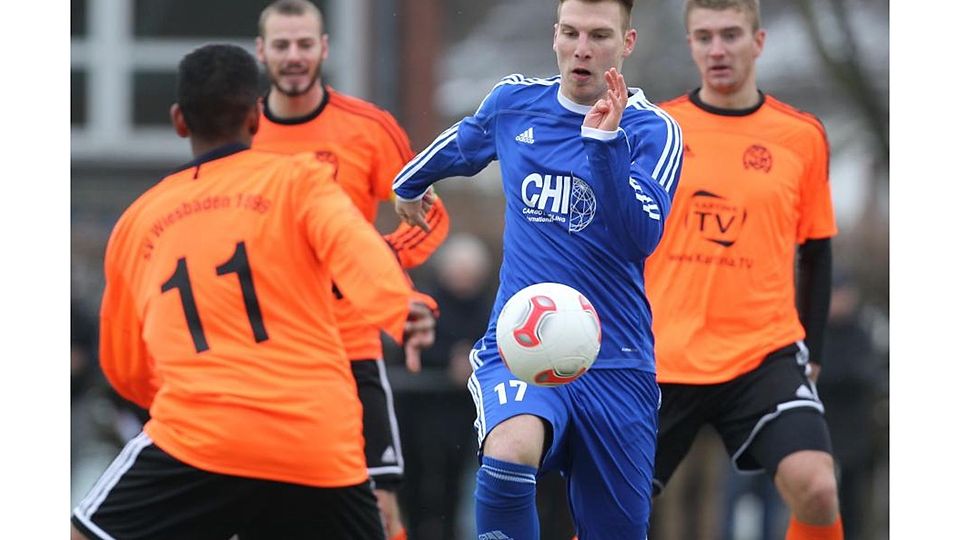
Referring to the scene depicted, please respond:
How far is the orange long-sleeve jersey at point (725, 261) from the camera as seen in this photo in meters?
7.61

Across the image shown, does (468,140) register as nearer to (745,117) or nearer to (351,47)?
(745,117)

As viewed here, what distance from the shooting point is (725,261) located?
7625mm

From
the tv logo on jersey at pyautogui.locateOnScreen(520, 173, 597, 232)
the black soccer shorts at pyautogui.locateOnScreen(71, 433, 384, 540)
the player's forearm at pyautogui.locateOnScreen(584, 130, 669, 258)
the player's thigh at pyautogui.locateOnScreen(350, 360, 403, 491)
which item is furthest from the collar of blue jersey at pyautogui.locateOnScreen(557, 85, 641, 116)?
the player's thigh at pyautogui.locateOnScreen(350, 360, 403, 491)

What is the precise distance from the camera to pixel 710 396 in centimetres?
765

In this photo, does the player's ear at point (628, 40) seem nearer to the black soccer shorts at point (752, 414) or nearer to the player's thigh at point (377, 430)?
the black soccer shorts at point (752, 414)

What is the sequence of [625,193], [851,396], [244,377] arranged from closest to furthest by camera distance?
[244,377]
[625,193]
[851,396]

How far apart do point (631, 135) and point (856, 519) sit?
6.84m

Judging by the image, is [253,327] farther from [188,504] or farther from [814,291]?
[814,291]

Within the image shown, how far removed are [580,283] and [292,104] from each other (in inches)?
106

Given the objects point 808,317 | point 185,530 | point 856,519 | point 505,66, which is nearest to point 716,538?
point 856,519

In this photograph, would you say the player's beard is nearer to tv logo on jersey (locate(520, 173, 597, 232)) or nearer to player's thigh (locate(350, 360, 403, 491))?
player's thigh (locate(350, 360, 403, 491))

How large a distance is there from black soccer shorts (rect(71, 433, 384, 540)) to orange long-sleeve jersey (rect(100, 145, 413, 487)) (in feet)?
0.16

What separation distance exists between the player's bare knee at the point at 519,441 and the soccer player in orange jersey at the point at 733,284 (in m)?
1.86

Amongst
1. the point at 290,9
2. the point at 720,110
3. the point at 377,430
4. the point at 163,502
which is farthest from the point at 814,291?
the point at 163,502
